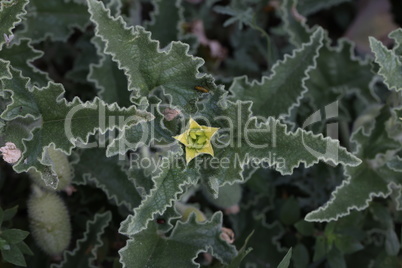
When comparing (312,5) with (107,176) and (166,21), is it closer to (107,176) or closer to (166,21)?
(166,21)

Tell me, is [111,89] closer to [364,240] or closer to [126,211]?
[126,211]

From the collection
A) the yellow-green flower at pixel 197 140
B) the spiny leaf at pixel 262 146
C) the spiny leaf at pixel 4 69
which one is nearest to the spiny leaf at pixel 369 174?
the spiny leaf at pixel 262 146

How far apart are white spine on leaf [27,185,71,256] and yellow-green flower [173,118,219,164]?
572 mm

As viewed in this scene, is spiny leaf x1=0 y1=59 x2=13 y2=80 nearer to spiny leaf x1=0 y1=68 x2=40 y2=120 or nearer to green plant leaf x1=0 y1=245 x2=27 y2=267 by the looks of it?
spiny leaf x1=0 y1=68 x2=40 y2=120

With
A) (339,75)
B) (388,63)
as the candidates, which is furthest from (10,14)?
(339,75)

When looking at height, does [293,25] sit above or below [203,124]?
above

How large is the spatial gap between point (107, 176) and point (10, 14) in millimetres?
624

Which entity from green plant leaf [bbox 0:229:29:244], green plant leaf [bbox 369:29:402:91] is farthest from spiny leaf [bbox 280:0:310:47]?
green plant leaf [bbox 0:229:29:244]

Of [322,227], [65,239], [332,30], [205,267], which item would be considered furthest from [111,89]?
[332,30]

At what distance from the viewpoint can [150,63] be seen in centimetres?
159

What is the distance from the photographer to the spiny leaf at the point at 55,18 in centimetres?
220

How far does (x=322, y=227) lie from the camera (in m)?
2.20

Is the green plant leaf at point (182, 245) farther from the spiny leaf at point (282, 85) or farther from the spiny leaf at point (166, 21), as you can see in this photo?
the spiny leaf at point (166, 21)

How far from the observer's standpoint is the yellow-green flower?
1521mm
